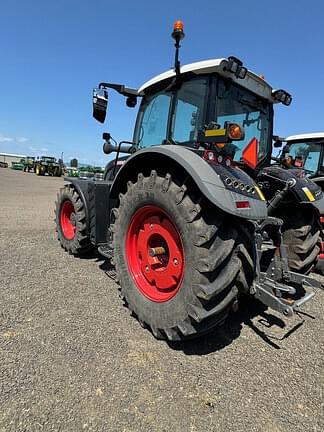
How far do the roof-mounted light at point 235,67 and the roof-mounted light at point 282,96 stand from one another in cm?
91

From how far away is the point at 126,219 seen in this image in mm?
2789

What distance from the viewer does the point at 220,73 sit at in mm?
2602

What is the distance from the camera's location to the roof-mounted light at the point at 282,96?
126 inches

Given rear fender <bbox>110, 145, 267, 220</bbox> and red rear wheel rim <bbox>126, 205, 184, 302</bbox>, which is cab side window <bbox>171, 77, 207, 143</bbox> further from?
red rear wheel rim <bbox>126, 205, 184, 302</bbox>

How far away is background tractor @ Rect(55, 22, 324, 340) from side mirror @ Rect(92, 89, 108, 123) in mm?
12

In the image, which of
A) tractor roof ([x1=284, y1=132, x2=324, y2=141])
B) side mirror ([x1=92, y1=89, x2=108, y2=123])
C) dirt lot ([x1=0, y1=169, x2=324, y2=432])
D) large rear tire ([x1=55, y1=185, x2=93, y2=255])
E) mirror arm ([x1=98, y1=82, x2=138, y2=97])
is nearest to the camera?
dirt lot ([x1=0, y1=169, x2=324, y2=432])

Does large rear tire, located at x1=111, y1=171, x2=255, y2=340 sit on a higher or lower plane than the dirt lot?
higher

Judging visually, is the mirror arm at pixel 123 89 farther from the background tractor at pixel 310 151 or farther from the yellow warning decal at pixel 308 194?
the background tractor at pixel 310 151

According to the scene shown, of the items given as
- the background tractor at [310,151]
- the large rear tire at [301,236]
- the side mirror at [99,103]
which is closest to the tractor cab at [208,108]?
the side mirror at [99,103]

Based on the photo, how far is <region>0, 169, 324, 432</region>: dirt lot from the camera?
1636 millimetres

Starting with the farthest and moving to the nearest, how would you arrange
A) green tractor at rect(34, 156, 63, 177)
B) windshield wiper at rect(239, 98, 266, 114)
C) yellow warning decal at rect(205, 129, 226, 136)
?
green tractor at rect(34, 156, 63, 177), windshield wiper at rect(239, 98, 266, 114), yellow warning decal at rect(205, 129, 226, 136)

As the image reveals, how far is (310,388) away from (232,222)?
1238mm

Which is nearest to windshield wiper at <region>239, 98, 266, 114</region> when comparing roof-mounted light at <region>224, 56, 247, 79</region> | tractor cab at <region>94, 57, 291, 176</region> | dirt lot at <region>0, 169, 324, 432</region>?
tractor cab at <region>94, 57, 291, 176</region>

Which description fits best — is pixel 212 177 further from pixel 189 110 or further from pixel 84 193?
pixel 84 193
